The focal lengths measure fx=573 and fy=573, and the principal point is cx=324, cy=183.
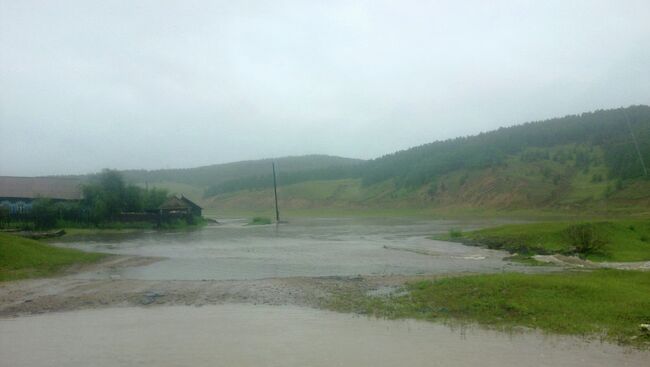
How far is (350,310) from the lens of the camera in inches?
520

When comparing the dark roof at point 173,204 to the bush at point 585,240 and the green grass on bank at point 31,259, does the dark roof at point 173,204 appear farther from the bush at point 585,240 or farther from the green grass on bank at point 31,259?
the bush at point 585,240

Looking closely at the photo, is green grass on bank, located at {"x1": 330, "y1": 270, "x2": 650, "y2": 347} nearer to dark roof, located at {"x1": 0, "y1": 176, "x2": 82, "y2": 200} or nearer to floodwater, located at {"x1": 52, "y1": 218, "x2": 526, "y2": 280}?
floodwater, located at {"x1": 52, "y1": 218, "x2": 526, "y2": 280}

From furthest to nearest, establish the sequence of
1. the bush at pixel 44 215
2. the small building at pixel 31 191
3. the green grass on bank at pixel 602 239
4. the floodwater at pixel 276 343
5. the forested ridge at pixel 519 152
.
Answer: the forested ridge at pixel 519 152 < the small building at pixel 31 191 < the bush at pixel 44 215 < the green grass on bank at pixel 602 239 < the floodwater at pixel 276 343

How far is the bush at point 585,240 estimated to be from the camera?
2334 centimetres

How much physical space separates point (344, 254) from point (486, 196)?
5931cm

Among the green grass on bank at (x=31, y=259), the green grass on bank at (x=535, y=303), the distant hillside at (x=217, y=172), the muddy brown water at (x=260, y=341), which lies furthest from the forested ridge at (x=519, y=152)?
the muddy brown water at (x=260, y=341)

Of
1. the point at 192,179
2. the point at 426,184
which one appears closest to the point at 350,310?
the point at 426,184

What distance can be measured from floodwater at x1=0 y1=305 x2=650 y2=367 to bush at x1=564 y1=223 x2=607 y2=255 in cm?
1454

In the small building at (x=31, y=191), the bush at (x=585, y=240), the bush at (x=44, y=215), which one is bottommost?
the bush at (x=585, y=240)

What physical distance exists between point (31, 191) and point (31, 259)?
44.4m

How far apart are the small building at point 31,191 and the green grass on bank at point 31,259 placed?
32.8 meters

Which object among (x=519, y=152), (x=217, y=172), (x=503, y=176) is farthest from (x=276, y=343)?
(x=217, y=172)

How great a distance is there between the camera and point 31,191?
6044cm

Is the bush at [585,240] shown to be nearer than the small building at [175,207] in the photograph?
Yes
